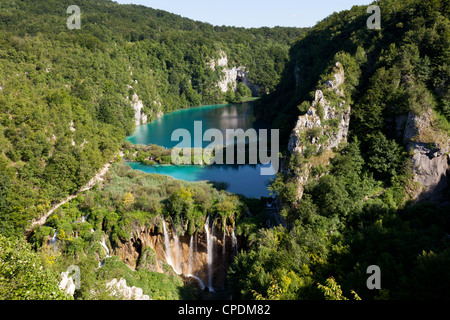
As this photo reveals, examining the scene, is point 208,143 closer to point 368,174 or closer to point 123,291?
point 368,174

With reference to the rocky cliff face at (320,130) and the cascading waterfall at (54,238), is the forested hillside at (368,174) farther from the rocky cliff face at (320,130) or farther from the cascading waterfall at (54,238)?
the cascading waterfall at (54,238)

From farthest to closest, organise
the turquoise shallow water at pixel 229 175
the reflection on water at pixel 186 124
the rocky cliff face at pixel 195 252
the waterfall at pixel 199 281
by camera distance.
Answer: the reflection on water at pixel 186 124 < the turquoise shallow water at pixel 229 175 < the rocky cliff face at pixel 195 252 < the waterfall at pixel 199 281

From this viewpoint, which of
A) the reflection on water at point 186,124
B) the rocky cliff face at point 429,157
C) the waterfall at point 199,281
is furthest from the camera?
the reflection on water at point 186,124

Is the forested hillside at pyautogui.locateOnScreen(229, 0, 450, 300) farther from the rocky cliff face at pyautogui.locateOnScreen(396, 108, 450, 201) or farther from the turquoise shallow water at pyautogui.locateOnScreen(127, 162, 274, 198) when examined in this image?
the turquoise shallow water at pyautogui.locateOnScreen(127, 162, 274, 198)

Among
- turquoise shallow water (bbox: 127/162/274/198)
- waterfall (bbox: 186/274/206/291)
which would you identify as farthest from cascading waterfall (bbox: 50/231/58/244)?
turquoise shallow water (bbox: 127/162/274/198)

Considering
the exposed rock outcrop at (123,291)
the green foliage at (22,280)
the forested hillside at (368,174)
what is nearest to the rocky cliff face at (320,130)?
the forested hillside at (368,174)
